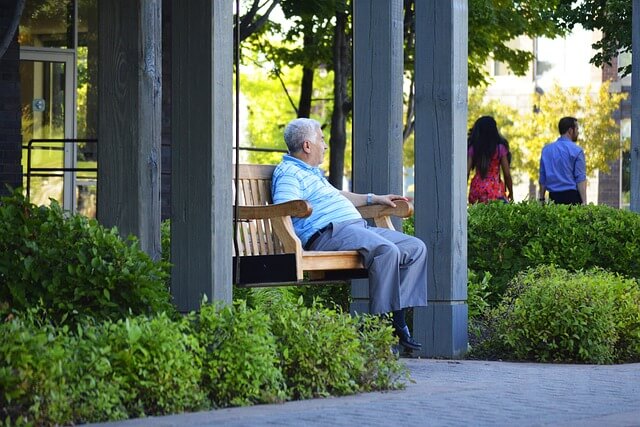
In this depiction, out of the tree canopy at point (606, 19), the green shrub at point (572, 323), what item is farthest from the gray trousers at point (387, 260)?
the tree canopy at point (606, 19)

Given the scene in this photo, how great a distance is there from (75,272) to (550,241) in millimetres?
5985

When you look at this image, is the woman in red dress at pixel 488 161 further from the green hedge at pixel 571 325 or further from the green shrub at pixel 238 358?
the green shrub at pixel 238 358

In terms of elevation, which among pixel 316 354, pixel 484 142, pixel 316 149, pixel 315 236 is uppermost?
pixel 484 142

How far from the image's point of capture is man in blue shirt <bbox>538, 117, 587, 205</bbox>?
14852 mm

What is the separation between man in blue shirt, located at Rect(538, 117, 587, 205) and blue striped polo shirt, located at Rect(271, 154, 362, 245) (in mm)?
6227

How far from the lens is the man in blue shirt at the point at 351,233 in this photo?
8508 millimetres

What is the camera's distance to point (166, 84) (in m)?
16.6

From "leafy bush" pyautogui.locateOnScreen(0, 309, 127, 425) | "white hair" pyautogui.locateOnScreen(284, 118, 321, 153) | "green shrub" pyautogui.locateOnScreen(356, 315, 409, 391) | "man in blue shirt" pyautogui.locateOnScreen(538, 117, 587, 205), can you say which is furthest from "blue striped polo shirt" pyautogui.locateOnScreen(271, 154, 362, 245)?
"man in blue shirt" pyautogui.locateOnScreen(538, 117, 587, 205)

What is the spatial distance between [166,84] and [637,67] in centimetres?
543

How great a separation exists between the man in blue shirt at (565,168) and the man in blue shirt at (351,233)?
599 centimetres

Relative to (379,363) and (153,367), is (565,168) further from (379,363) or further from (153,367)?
(153,367)

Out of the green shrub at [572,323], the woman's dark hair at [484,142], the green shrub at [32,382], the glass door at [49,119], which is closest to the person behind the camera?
the green shrub at [32,382]

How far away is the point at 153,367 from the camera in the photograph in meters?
6.06

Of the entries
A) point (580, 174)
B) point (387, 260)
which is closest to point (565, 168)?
point (580, 174)
